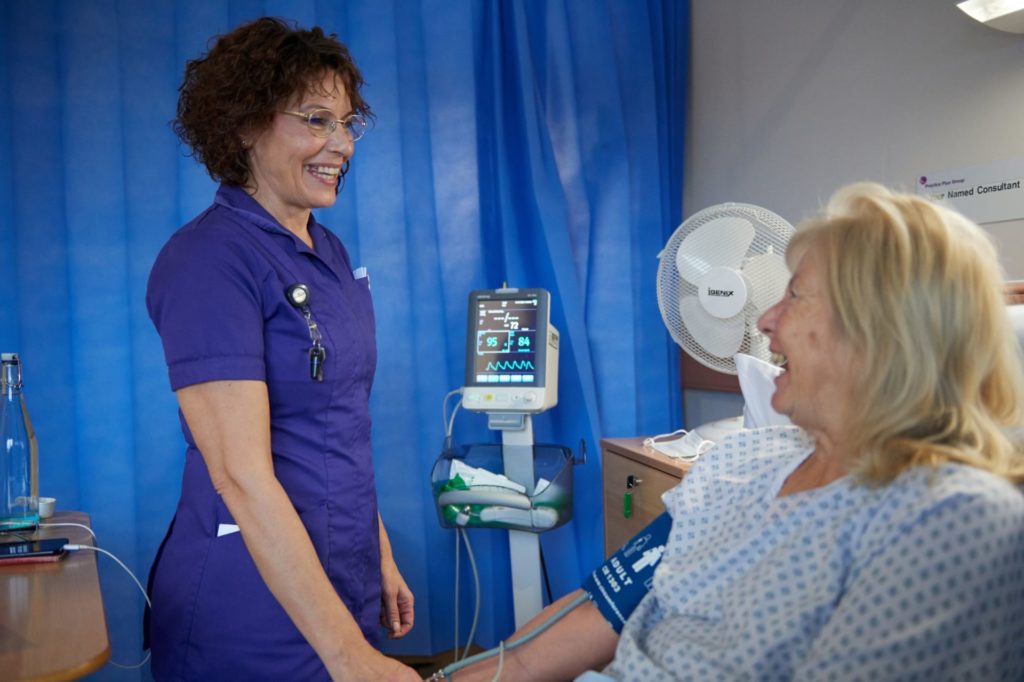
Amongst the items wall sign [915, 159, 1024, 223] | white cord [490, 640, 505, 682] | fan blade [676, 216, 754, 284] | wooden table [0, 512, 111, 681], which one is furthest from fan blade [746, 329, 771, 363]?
wooden table [0, 512, 111, 681]

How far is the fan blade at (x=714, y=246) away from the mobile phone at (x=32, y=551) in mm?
1444

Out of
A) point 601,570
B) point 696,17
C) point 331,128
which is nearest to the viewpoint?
point 601,570

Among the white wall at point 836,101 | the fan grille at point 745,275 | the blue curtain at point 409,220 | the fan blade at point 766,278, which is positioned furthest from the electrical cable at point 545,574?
the fan blade at point 766,278

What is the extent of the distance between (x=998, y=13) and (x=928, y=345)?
3.56ft

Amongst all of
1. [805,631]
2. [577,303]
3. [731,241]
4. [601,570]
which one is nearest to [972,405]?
[805,631]

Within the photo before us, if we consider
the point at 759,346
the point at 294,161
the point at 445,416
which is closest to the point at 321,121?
the point at 294,161

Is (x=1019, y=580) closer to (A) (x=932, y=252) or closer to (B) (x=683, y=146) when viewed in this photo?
(A) (x=932, y=252)

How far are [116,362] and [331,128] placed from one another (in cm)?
120

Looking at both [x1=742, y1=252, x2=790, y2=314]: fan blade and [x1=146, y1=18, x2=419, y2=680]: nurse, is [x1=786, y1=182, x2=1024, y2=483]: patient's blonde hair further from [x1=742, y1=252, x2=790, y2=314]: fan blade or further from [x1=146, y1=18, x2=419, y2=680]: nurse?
[x1=742, y1=252, x2=790, y2=314]: fan blade

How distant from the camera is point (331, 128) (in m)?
1.39

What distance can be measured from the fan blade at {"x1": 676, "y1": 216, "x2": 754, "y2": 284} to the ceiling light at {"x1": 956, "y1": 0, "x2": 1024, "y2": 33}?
60cm

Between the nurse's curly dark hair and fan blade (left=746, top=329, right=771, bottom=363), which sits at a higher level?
the nurse's curly dark hair

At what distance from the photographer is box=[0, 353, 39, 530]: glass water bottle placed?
58.8 inches

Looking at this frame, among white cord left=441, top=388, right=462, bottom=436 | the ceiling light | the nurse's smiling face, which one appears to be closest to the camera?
the nurse's smiling face
